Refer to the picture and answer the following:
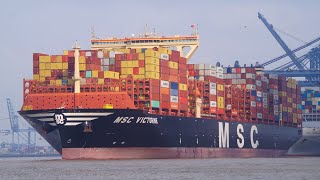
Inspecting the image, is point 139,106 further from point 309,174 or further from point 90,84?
point 309,174

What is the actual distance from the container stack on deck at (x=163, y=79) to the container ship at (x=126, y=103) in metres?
0.10

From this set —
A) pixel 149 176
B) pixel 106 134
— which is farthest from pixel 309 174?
pixel 106 134

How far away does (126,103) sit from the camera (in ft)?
282

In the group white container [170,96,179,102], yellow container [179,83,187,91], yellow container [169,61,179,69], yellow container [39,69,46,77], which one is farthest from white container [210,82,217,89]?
yellow container [39,69,46,77]

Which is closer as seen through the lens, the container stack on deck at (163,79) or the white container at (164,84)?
the container stack on deck at (163,79)

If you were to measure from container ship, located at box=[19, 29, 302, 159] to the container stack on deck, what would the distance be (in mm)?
104

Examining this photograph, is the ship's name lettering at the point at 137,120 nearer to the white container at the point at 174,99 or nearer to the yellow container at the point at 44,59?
the white container at the point at 174,99

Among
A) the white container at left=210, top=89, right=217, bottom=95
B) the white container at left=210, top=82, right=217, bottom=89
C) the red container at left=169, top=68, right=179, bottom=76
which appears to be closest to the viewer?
the red container at left=169, top=68, right=179, bottom=76

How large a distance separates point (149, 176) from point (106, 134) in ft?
76.7

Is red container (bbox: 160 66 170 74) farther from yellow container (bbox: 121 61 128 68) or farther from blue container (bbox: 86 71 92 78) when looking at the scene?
blue container (bbox: 86 71 92 78)

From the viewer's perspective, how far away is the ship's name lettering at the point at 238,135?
345ft

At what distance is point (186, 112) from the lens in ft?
315

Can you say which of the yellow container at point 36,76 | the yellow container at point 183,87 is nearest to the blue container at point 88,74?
the yellow container at point 36,76

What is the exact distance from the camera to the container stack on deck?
8806 cm
